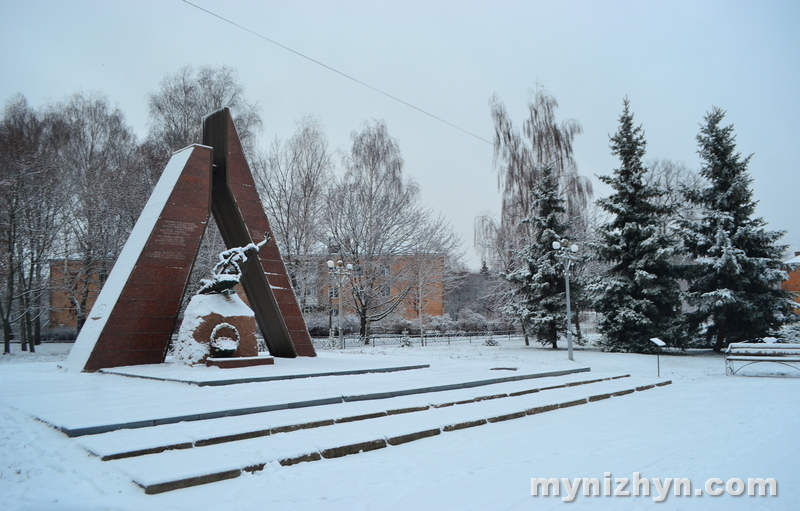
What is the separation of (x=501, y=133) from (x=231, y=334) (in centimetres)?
1712

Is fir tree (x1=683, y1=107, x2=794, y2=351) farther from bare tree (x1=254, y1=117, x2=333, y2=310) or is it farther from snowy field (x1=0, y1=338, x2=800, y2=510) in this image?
bare tree (x1=254, y1=117, x2=333, y2=310)

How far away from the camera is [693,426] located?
628cm

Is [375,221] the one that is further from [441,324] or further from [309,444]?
[309,444]

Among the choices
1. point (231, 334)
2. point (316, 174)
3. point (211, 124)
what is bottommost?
point (231, 334)

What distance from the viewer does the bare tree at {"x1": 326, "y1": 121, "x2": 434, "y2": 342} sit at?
2458 centimetres

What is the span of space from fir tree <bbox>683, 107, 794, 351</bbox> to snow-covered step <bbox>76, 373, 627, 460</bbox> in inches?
561

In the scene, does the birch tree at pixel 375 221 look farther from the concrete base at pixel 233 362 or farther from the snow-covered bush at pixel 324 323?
the concrete base at pixel 233 362

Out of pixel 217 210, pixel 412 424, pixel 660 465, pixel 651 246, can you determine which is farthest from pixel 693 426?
pixel 651 246

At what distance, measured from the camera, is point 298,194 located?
78.7 feet

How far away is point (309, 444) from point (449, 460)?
4.53 feet

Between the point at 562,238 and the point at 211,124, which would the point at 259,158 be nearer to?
the point at 211,124

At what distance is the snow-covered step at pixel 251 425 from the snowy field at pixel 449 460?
119mm

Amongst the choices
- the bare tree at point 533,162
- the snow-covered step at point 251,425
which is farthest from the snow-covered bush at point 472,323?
the snow-covered step at point 251,425

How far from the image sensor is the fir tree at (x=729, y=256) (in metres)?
17.8
